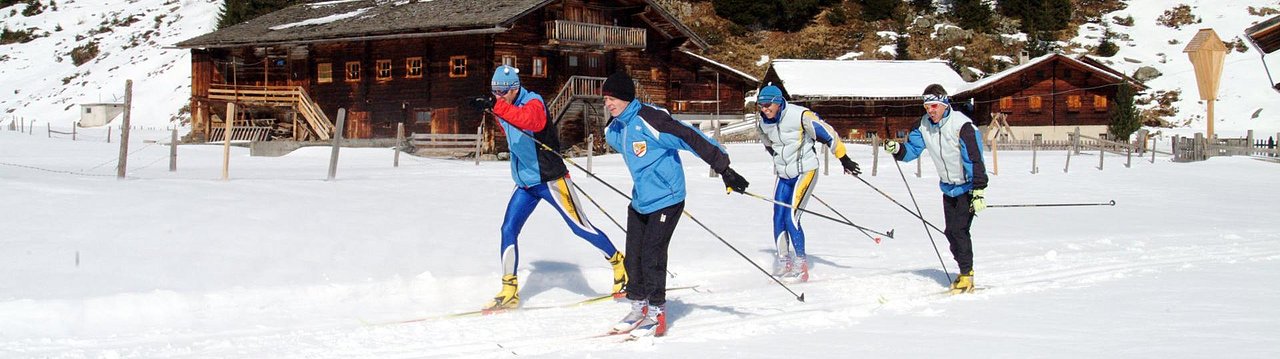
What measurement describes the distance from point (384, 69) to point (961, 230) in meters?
33.6

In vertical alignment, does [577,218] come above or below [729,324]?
above

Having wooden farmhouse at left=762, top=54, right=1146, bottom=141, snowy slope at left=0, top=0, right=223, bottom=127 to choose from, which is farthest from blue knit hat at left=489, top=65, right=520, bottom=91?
snowy slope at left=0, top=0, right=223, bottom=127

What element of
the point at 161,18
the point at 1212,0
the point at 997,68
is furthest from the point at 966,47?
the point at 161,18

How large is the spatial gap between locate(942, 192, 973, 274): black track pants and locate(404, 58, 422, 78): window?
105 feet

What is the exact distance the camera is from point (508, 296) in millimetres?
7742

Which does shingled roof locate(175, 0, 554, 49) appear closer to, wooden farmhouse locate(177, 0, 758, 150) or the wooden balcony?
wooden farmhouse locate(177, 0, 758, 150)

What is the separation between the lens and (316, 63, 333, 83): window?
134 ft

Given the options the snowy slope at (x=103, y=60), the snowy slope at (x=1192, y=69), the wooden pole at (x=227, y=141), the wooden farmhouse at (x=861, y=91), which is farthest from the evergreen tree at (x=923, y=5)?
the wooden pole at (x=227, y=141)

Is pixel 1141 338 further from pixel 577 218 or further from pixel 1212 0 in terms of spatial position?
pixel 1212 0

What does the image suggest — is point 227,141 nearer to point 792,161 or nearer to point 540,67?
point 792,161

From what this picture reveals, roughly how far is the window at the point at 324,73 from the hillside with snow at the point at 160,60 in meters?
21.8

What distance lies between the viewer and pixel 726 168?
6.63 meters

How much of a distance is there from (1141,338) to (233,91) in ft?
131

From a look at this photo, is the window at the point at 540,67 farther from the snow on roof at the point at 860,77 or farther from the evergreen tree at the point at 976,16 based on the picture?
the evergreen tree at the point at 976,16
